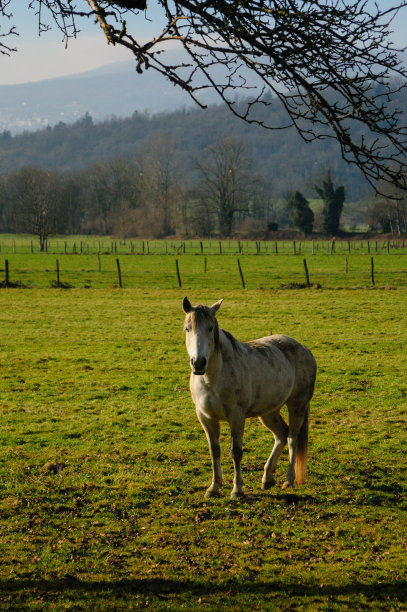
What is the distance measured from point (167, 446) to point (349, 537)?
13.9ft

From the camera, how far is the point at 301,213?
360 feet

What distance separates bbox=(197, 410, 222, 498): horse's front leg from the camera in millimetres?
8102

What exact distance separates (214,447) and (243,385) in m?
0.96

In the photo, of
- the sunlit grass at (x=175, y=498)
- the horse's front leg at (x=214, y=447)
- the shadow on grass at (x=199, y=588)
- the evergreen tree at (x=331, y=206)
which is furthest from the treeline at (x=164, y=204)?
the shadow on grass at (x=199, y=588)

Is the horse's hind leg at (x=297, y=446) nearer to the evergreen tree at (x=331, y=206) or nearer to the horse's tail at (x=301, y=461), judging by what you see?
the horse's tail at (x=301, y=461)

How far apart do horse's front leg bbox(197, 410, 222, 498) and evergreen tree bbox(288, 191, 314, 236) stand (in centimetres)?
10408

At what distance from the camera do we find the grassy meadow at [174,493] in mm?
6121

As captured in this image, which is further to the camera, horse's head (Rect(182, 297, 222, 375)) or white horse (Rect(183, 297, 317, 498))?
white horse (Rect(183, 297, 317, 498))

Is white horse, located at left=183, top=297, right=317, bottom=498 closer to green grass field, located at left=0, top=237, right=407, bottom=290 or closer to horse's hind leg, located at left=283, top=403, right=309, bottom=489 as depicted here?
horse's hind leg, located at left=283, top=403, right=309, bottom=489

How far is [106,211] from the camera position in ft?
462

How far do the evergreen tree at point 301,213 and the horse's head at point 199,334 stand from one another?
104 metres

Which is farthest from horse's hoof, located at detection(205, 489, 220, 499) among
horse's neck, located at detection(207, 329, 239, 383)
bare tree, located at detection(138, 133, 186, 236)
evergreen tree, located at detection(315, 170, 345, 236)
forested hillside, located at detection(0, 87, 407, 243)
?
bare tree, located at detection(138, 133, 186, 236)

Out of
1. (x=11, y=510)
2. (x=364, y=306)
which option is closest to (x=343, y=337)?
(x=364, y=306)

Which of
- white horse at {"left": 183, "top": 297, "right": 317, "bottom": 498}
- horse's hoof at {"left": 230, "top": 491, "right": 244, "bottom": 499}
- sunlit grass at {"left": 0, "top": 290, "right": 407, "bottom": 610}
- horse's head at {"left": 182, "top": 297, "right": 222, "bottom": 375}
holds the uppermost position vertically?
horse's head at {"left": 182, "top": 297, "right": 222, "bottom": 375}
